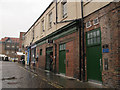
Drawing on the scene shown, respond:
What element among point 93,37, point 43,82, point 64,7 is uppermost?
point 64,7

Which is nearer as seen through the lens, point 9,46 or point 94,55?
point 94,55

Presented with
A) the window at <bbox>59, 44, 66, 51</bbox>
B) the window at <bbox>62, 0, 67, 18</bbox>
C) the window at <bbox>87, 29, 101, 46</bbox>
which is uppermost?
the window at <bbox>62, 0, 67, 18</bbox>

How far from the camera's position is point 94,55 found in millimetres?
8188

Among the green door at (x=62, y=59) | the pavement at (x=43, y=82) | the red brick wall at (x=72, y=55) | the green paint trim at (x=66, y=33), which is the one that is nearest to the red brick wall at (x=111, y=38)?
the pavement at (x=43, y=82)

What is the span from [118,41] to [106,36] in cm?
89

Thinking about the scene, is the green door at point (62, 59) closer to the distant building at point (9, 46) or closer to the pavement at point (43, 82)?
the pavement at point (43, 82)

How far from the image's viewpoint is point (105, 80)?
278 inches

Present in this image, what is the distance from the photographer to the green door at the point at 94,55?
7731 mm

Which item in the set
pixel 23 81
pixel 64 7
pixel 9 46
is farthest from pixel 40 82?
pixel 9 46

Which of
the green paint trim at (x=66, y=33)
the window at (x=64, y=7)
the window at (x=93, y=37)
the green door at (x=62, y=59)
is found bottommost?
the green door at (x=62, y=59)

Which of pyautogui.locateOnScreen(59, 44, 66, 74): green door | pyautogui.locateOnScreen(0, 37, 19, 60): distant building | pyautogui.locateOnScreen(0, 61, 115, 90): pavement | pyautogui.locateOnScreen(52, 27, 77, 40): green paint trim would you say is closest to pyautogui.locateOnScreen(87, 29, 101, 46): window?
pyautogui.locateOnScreen(52, 27, 77, 40): green paint trim

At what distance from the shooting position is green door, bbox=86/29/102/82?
7.73 m

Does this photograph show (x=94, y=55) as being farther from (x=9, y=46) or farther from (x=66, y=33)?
(x=9, y=46)

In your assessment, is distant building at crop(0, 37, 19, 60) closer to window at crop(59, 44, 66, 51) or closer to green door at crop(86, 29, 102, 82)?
window at crop(59, 44, 66, 51)
